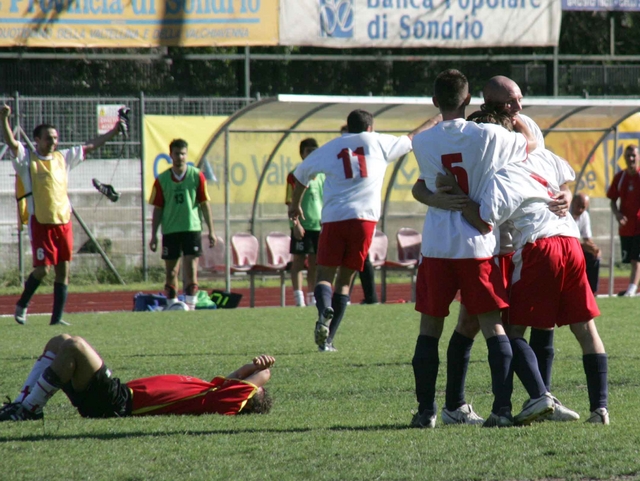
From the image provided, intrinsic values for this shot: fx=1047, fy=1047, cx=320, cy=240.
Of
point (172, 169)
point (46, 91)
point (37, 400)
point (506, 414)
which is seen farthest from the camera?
point (46, 91)

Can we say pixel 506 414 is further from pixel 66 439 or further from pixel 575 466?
pixel 66 439

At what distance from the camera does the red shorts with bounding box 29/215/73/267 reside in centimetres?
1202

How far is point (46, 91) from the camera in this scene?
69.4 feet

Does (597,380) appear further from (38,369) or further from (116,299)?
(116,299)

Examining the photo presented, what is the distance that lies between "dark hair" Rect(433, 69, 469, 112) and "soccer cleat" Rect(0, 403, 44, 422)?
2.89 m

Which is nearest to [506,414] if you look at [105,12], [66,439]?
A: [66,439]

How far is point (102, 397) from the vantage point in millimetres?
6012

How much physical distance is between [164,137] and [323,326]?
9.94m

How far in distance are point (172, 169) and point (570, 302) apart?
888 cm

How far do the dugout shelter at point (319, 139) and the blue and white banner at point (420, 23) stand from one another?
13.1ft

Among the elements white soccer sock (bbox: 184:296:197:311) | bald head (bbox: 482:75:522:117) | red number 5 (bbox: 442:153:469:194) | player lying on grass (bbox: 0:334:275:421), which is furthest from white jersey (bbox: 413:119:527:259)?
white soccer sock (bbox: 184:296:197:311)

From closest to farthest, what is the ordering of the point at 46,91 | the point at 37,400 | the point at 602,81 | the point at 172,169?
the point at 37,400, the point at 172,169, the point at 46,91, the point at 602,81

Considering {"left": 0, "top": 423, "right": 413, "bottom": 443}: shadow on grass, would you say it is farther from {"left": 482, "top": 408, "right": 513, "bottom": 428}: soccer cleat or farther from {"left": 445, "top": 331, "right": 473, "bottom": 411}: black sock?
{"left": 482, "top": 408, "right": 513, "bottom": 428}: soccer cleat

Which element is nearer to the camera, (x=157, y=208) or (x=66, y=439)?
(x=66, y=439)
